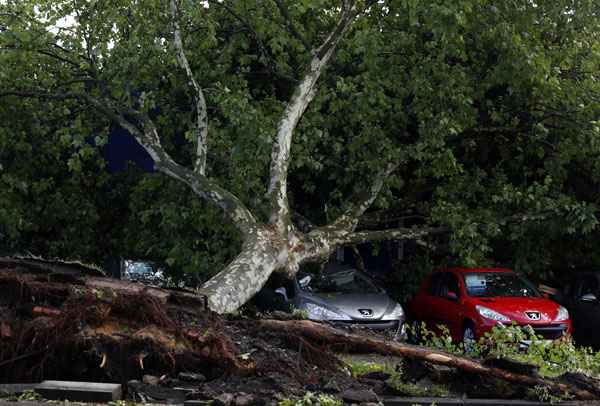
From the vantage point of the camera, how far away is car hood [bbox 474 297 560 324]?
13.0m

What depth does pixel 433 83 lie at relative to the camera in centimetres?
1425

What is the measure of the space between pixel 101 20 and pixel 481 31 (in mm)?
6939

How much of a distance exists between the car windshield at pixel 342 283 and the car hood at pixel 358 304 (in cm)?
33

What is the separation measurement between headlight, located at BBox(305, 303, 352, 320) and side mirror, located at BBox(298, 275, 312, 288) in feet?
2.60

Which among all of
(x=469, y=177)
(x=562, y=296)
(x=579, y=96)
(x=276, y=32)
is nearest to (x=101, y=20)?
(x=276, y=32)

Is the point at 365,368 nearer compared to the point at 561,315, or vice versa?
the point at 365,368

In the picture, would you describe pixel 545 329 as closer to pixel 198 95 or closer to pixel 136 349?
pixel 198 95

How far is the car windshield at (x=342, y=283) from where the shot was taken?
13945mm

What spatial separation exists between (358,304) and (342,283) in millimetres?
1092

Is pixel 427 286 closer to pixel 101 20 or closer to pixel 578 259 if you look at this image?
pixel 578 259

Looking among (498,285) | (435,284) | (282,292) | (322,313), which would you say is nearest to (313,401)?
(322,313)

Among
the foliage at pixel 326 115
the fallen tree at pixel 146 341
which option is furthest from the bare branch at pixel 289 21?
the fallen tree at pixel 146 341

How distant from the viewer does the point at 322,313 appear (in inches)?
509

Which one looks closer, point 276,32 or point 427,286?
point 276,32
